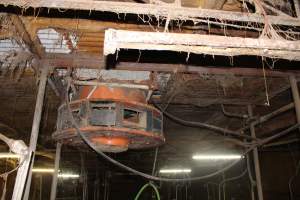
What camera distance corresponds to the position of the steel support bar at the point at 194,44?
173 cm

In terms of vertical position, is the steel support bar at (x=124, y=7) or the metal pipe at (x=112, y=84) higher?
the metal pipe at (x=112, y=84)

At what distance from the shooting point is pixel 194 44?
1778 millimetres

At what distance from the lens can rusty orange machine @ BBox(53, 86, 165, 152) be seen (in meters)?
3.29

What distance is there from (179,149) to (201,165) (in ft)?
9.75

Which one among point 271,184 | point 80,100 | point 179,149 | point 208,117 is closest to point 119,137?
point 80,100

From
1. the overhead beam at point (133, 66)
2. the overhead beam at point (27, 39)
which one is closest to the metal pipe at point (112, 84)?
the overhead beam at point (133, 66)

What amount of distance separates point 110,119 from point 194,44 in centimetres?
176


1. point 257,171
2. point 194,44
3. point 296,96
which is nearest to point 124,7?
point 194,44

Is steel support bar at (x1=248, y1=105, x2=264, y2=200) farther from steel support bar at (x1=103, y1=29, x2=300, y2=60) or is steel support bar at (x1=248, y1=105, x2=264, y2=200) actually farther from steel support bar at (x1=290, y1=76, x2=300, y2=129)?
steel support bar at (x1=103, y1=29, x2=300, y2=60)

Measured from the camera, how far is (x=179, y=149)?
872 cm

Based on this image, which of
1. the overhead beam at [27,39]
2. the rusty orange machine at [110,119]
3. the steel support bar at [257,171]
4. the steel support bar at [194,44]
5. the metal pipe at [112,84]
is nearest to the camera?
the steel support bar at [194,44]

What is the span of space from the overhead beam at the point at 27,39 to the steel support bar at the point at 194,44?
1521mm

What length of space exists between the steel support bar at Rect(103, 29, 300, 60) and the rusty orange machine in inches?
63.2

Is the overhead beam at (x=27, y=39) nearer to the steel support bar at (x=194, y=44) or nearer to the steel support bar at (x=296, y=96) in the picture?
the steel support bar at (x=194, y=44)
